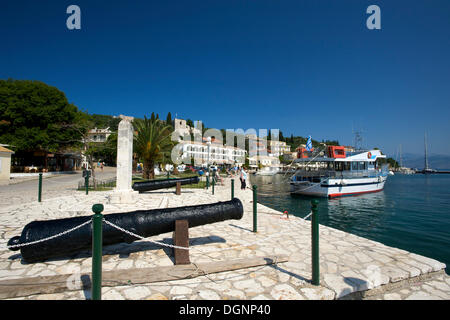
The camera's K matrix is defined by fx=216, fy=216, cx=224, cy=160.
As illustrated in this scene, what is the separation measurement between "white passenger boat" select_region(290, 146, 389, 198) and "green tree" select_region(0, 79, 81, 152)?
27535 mm

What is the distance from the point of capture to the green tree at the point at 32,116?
2577 centimetres

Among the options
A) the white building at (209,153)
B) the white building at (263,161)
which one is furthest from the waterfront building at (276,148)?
the white building at (209,153)

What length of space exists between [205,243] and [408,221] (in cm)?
1280

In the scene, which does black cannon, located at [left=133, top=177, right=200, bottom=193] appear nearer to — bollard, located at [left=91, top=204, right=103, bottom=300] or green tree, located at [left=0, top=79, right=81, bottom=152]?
bollard, located at [left=91, top=204, right=103, bottom=300]

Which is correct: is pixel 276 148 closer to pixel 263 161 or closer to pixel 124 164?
pixel 263 161

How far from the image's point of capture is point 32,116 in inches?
1055

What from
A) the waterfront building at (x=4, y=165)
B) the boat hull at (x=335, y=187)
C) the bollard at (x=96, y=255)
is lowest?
the boat hull at (x=335, y=187)

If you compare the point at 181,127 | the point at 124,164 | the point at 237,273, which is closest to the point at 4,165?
the point at 124,164

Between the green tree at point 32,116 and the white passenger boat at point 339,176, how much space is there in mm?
27535

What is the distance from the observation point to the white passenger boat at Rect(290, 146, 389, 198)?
19516 mm

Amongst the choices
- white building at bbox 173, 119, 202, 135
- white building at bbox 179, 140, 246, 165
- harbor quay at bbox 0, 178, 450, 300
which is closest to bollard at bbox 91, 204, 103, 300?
harbor quay at bbox 0, 178, 450, 300

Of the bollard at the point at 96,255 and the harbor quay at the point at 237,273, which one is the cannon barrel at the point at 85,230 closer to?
the harbor quay at the point at 237,273

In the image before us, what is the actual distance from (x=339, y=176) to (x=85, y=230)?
2086 centimetres
